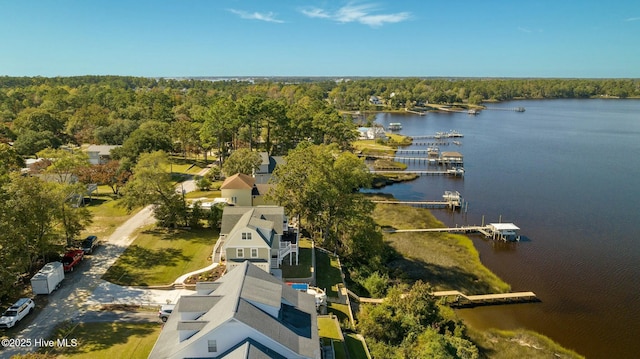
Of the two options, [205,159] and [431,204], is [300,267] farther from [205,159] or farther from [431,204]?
[205,159]

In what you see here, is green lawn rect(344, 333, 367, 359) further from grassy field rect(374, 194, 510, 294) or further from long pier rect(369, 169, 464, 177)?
long pier rect(369, 169, 464, 177)

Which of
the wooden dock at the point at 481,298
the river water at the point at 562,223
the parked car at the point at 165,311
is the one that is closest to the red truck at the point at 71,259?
the parked car at the point at 165,311

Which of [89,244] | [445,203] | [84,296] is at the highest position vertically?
[89,244]

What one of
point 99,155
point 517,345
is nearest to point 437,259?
point 517,345

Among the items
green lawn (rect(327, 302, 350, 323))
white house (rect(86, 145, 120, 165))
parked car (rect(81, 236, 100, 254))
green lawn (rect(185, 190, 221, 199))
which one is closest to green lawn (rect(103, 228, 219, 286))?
parked car (rect(81, 236, 100, 254))

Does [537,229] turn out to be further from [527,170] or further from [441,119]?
[441,119]

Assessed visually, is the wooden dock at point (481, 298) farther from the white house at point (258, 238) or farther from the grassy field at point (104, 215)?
the grassy field at point (104, 215)
